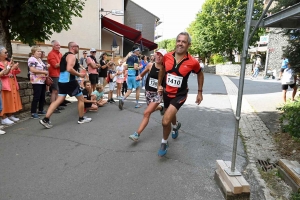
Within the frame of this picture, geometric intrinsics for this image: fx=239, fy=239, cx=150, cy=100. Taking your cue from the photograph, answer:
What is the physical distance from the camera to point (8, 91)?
570 centimetres

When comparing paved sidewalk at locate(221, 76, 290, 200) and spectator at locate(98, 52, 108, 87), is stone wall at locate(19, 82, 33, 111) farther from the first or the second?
paved sidewalk at locate(221, 76, 290, 200)

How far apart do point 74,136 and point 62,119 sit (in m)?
1.55

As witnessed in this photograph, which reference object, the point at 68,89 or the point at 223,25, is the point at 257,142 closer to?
the point at 68,89

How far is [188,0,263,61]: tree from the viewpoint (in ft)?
109

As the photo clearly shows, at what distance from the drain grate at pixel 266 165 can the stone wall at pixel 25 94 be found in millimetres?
6122

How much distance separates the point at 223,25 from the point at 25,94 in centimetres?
3176

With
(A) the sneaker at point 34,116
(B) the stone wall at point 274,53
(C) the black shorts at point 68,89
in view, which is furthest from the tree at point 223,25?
(A) the sneaker at point 34,116

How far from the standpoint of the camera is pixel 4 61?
5.58m

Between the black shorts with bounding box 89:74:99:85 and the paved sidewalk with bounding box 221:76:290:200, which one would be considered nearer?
the paved sidewalk with bounding box 221:76:290:200

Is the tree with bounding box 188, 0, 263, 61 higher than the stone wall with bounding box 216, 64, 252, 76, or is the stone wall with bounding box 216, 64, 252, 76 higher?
the tree with bounding box 188, 0, 263, 61

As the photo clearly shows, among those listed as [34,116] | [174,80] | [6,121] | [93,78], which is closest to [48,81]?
[34,116]

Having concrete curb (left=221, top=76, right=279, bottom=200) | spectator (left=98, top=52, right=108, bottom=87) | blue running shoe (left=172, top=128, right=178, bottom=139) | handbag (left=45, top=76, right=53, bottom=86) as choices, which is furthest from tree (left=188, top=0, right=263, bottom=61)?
blue running shoe (left=172, top=128, right=178, bottom=139)

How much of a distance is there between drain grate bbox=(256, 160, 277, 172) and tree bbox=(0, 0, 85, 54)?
601 cm

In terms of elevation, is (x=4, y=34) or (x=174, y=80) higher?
(x=4, y=34)
